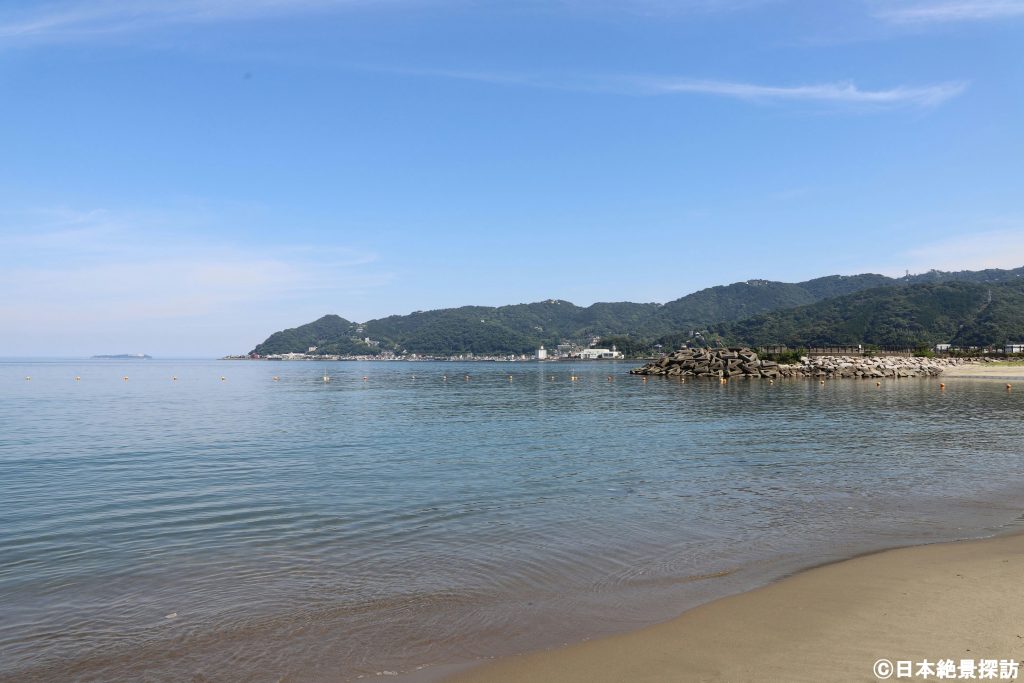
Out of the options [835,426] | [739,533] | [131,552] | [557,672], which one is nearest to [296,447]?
[131,552]

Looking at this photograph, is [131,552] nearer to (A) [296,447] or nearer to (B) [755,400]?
(A) [296,447]

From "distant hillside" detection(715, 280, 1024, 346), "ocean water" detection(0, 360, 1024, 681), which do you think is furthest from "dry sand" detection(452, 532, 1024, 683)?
"distant hillside" detection(715, 280, 1024, 346)

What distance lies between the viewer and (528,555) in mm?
9969

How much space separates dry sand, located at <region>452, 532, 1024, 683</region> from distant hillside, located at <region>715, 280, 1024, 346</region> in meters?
170

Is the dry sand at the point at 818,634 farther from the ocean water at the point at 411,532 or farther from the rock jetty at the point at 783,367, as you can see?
the rock jetty at the point at 783,367

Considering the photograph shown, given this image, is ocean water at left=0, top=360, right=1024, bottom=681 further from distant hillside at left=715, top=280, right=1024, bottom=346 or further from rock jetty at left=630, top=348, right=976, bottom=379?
distant hillside at left=715, top=280, right=1024, bottom=346

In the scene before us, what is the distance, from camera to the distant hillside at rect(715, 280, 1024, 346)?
158375 mm

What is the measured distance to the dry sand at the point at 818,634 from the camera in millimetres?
5887

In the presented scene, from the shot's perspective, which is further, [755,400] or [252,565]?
[755,400]

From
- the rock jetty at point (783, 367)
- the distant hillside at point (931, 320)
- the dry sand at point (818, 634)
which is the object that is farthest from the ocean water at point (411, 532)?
the distant hillside at point (931, 320)

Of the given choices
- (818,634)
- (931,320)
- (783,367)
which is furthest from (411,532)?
(931,320)

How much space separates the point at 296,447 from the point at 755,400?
117 feet

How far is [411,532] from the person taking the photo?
11.4 m

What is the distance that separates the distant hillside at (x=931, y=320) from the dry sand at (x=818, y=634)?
558 feet
